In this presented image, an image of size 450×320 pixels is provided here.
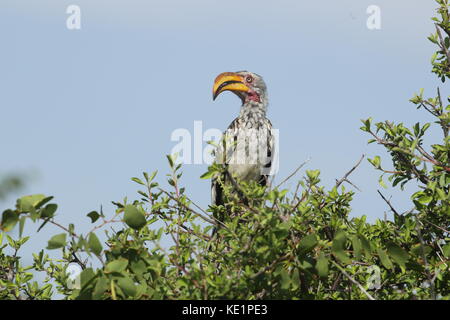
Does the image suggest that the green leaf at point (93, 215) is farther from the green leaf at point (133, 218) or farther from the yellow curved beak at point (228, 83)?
the yellow curved beak at point (228, 83)

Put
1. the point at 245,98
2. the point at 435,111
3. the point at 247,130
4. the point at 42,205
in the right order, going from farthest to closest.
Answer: the point at 245,98 → the point at 247,130 → the point at 435,111 → the point at 42,205

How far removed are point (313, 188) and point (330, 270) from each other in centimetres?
Answer: 120

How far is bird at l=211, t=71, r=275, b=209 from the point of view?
278 inches

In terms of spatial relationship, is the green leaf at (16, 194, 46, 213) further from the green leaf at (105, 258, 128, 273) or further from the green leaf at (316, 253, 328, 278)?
the green leaf at (316, 253, 328, 278)

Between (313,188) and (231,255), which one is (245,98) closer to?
(313,188)

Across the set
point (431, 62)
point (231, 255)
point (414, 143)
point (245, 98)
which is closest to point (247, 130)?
point (245, 98)

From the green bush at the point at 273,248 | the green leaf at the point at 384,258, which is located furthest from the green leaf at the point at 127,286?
the green leaf at the point at 384,258

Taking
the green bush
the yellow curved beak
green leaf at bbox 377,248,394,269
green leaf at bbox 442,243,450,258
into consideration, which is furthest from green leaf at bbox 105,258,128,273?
the yellow curved beak

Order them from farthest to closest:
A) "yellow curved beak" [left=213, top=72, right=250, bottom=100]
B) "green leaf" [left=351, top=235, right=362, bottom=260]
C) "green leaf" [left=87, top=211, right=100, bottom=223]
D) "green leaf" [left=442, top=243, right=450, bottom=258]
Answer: "yellow curved beak" [left=213, top=72, right=250, bottom=100]
"green leaf" [left=442, top=243, right=450, bottom=258]
"green leaf" [left=351, top=235, right=362, bottom=260]
"green leaf" [left=87, top=211, right=100, bottom=223]

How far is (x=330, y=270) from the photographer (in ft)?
11.1

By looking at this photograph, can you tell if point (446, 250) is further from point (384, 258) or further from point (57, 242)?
point (57, 242)

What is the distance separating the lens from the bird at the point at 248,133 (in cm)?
706

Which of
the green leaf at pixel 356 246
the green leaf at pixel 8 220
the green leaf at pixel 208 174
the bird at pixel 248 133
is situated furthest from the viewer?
the bird at pixel 248 133

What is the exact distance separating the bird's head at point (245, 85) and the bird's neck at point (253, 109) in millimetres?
37
